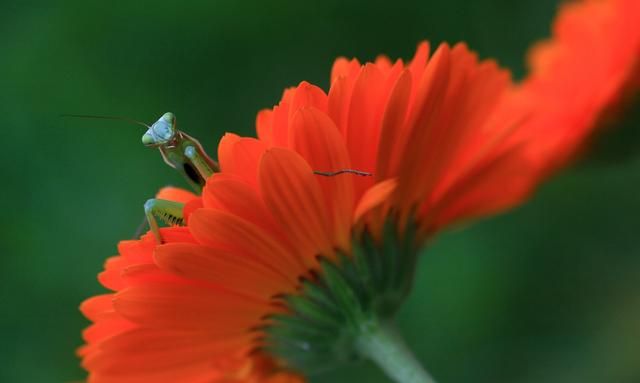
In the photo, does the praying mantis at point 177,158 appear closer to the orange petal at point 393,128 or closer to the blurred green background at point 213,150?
the orange petal at point 393,128

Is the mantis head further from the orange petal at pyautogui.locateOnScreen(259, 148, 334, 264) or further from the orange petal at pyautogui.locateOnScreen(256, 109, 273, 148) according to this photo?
the orange petal at pyautogui.locateOnScreen(259, 148, 334, 264)

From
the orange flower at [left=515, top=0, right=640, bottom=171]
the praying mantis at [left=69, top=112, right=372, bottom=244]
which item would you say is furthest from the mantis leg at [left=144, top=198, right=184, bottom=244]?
the orange flower at [left=515, top=0, right=640, bottom=171]

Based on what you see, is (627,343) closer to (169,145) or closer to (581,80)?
(581,80)

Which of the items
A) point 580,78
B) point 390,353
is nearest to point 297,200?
point 390,353

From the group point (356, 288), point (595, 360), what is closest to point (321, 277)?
point (356, 288)

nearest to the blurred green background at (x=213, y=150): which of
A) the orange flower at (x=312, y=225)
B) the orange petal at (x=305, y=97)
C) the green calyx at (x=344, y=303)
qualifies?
the orange flower at (x=312, y=225)

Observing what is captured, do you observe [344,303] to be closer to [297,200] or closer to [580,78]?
[297,200]
